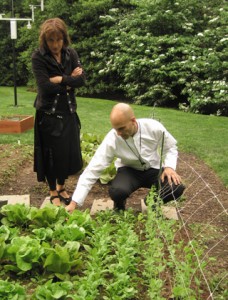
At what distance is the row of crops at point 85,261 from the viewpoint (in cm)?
250

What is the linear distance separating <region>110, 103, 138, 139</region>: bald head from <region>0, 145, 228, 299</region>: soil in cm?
58

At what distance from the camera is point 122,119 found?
11.1ft

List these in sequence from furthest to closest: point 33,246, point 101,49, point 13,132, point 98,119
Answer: point 101,49 < point 98,119 < point 13,132 < point 33,246

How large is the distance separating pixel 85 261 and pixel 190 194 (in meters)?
1.93

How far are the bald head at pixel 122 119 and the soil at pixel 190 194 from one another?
578 mm

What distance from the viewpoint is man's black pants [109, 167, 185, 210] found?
3.73m

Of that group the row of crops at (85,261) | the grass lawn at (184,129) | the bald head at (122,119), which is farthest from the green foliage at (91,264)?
the grass lawn at (184,129)

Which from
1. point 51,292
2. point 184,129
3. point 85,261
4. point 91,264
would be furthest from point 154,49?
point 51,292

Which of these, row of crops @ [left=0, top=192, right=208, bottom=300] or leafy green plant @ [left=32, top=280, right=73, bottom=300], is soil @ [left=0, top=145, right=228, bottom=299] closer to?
row of crops @ [left=0, top=192, right=208, bottom=300]

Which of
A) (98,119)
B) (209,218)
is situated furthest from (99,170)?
(98,119)

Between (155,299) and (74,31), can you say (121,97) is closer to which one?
(74,31)

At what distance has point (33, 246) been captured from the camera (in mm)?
2889

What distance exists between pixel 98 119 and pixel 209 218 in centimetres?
504

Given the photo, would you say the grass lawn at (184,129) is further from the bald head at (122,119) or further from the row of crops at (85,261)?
the row of crops at (85,261)
